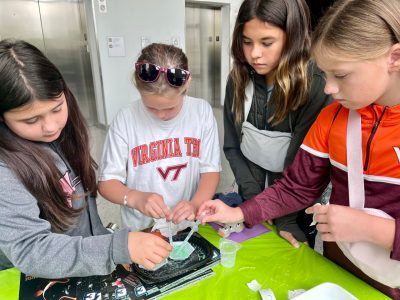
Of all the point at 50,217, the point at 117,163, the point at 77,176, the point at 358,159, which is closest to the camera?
the point at 358,159

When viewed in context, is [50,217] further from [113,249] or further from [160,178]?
[160,178]

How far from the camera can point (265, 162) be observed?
1266 mm

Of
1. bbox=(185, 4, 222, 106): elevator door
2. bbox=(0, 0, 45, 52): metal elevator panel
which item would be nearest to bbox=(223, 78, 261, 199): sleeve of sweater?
bbox=(0, 0, 45, 52): metal elevator panel

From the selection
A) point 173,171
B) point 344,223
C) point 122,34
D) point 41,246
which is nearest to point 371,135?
point 344,223

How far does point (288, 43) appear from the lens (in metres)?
1.08

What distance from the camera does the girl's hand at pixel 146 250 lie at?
788 millimetres

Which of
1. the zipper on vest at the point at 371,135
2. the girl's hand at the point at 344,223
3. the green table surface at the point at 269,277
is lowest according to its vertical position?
the green table surface at the point at 269,277

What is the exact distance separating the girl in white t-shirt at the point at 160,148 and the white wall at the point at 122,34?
2809 mm

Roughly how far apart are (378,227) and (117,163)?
922mm

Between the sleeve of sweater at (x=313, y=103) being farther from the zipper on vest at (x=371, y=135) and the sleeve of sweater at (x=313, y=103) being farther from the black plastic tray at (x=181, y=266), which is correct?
the black plastic tray at (x=181, y=266)

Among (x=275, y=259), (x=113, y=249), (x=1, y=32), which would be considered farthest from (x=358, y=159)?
(x=1, y=32)

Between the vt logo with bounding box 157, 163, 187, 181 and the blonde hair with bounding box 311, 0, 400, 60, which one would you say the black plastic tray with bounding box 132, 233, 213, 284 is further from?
the blonde hair with bounding box 311, 0, 400, 60

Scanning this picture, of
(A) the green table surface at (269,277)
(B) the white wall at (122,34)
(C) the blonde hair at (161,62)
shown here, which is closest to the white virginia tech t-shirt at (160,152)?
(C) the blonde hair at (161,62)

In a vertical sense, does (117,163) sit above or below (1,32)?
below
